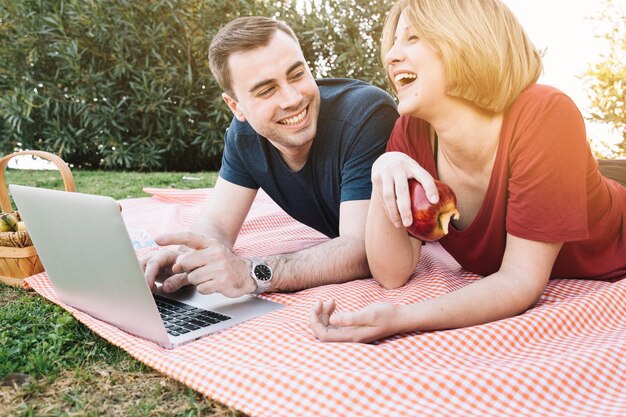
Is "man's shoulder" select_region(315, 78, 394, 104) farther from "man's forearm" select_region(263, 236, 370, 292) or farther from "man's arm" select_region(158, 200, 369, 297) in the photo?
"man's forearm" select_region(263, 236, 370, 292)

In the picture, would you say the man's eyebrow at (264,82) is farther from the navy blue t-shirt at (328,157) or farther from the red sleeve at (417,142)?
the red sleeve at (417,142)

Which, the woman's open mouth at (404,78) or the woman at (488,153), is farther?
the woman's open mouth at (404,78)

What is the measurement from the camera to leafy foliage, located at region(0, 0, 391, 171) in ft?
23.8

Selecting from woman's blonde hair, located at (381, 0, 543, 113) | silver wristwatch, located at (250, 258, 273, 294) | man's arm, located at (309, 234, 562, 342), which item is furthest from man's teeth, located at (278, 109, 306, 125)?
man's arm, located at (309, 234, 562, 342)

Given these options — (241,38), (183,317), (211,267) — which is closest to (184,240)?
(211,267)

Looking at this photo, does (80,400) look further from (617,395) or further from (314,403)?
(617,395)

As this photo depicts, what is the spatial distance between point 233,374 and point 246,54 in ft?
4.87

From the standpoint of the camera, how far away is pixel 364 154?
7.91 ft

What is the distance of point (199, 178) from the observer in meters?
6.38

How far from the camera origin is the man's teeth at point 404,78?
188cm

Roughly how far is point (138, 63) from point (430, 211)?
21.7 ft

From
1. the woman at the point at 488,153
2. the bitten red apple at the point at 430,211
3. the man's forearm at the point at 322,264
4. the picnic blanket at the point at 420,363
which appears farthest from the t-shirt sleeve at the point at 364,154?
the bitten red apple at the point at 430,211

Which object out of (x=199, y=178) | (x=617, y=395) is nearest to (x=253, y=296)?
(x=617, y=395)

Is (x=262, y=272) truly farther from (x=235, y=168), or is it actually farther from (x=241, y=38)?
(x=241, y=38)
